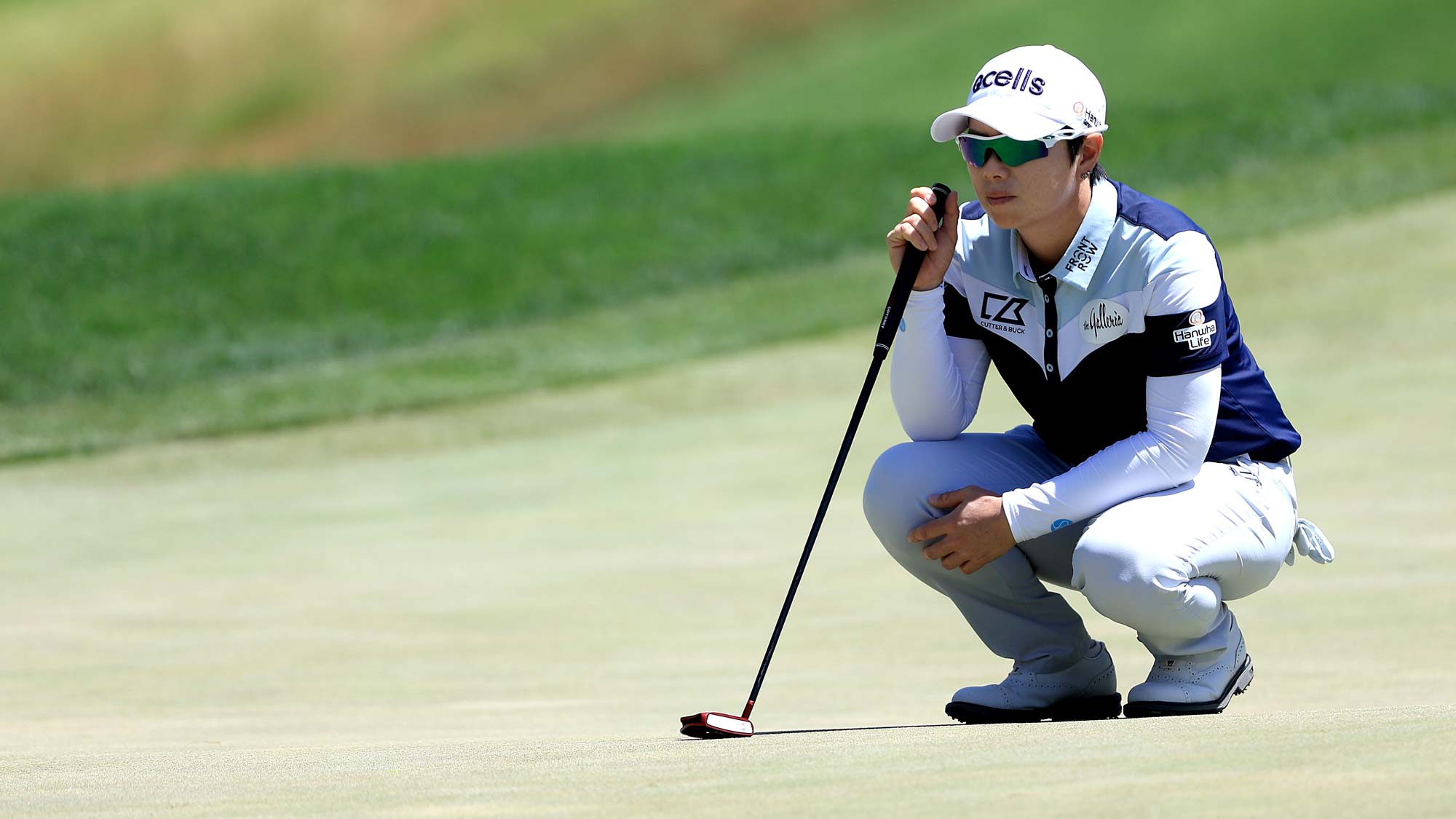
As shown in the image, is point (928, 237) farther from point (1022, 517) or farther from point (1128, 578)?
point (1128, 578)

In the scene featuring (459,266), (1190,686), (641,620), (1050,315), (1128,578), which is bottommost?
(1190,686)

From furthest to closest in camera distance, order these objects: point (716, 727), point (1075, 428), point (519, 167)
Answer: point (519, 167)
point (1075, 428)
point (716, 727)

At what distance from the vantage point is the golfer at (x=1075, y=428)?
3521 millimetres

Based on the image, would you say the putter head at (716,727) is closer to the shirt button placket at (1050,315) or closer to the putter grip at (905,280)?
the putter grip at (905,280)

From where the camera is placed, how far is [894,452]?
12.5 ft

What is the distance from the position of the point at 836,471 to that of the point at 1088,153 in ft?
2.51

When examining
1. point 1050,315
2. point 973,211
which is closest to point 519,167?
point 973,211

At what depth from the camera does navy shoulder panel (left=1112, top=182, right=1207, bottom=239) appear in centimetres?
358

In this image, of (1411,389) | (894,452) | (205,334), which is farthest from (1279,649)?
(205,334)

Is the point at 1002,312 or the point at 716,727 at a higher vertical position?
the point at 1002,312

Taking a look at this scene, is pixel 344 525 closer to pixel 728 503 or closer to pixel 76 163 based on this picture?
pixel 728 503

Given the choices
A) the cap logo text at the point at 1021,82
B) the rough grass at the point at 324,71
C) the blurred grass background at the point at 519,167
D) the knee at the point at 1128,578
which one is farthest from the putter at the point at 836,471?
the rough grass at the point at 324,71

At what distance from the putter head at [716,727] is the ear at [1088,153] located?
1161mm

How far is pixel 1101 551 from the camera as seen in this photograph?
11.5 ft
